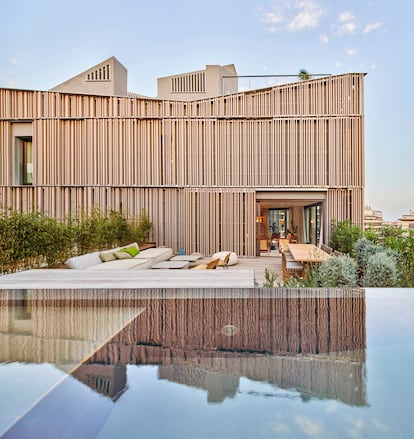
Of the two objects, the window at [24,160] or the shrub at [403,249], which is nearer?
the shrub at [403,249]

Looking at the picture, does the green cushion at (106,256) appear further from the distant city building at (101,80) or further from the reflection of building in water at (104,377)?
→ the distant city building at (101,80)

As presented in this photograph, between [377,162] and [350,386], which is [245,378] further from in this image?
[377,162]

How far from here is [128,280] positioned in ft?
11.8

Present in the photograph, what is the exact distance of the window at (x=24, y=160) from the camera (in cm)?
1184

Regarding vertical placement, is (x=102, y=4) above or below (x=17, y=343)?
above

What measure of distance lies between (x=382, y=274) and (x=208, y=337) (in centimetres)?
387

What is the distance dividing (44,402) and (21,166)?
493 inches

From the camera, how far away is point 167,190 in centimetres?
1166

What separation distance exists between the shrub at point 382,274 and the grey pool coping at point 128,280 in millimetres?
2106

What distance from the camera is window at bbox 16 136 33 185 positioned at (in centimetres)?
1184

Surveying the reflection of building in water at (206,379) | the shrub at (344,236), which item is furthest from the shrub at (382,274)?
the reflection of building in water at (206,379)

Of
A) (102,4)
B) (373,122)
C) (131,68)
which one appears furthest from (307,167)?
(131,68)

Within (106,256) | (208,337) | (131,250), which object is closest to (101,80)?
(131,250)

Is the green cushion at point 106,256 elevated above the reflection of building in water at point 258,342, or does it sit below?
below
